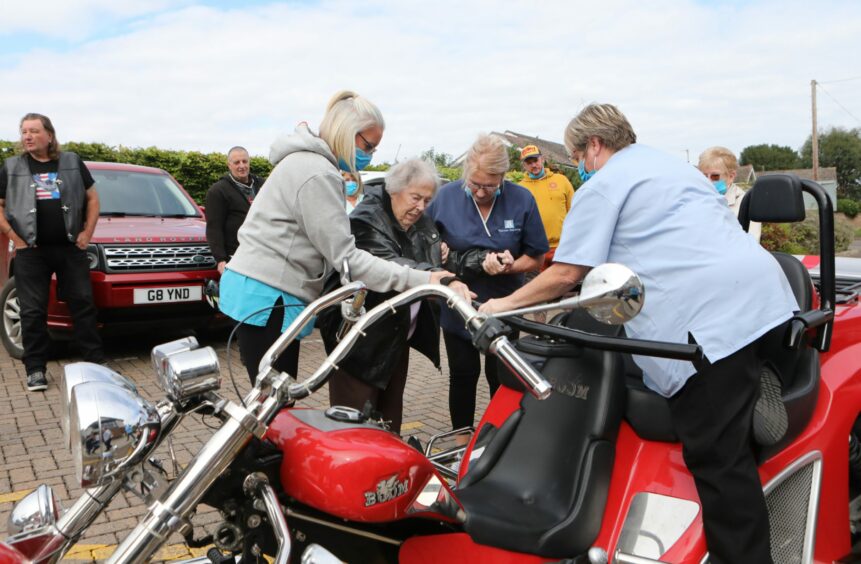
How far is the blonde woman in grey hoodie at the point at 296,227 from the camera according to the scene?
2.75 m

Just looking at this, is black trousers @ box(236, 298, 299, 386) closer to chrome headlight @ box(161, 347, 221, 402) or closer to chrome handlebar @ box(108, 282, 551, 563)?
chrome handlebar @ box(108, 282, 551, 563)

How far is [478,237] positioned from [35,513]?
280 cm

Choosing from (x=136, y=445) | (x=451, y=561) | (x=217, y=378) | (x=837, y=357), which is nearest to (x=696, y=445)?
(x=451, y=561)

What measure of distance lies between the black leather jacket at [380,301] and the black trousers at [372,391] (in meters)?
0.05

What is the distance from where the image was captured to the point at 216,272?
6.72 metres

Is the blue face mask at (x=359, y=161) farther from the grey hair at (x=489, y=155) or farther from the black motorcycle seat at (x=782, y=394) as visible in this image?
the black motorcycle seat at (x=782, y=394)

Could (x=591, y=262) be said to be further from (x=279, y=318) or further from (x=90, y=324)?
(x=90, y=324)

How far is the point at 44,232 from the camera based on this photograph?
561 cm

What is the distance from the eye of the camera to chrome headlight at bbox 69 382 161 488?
1394 mm

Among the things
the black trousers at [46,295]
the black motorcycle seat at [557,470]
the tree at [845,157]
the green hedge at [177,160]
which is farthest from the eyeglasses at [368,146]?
the tree at [845,157]

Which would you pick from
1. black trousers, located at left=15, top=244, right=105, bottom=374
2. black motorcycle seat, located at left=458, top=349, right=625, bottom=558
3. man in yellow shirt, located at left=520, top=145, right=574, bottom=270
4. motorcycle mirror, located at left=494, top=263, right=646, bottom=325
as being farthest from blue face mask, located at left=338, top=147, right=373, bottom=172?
man in yellow shirt, located at left=520, top=145, right=574, bottom=270

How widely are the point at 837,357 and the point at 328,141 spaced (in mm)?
2104

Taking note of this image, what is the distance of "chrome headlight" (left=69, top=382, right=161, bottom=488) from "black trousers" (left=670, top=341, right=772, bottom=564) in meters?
1.48

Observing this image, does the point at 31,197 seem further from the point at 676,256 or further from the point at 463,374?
the point at 676,256
